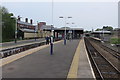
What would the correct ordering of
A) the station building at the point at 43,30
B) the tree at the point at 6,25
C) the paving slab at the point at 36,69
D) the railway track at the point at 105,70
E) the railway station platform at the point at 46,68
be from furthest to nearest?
the station building at the point at 43,30, the tree at the point at 6,25, the railway track at the point at 105,70, the railway station platform at the point at 46,68, the paving slab at the point at 36,69

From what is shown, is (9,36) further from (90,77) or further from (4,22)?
(90,77)

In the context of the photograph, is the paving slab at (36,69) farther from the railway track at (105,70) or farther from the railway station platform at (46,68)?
the railway track at (105,70)

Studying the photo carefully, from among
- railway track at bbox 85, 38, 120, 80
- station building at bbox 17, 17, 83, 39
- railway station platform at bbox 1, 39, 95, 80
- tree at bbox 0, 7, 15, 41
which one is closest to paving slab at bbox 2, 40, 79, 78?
railway station platform at bbox 1, 39, 95, 80

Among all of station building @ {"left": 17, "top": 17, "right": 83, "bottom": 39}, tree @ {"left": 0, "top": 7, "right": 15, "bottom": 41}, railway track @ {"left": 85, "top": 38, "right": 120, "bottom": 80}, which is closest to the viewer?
railway track @ {"left": 85, "top": 38, "right": 120, "bottom": 80}

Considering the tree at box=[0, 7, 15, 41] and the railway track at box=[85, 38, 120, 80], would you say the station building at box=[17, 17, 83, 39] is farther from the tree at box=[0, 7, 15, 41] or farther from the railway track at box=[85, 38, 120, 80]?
the railway track at box=[85, 38, 120, 80]

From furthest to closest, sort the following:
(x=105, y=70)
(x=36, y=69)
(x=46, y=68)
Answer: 1. (x=105, y=70)
2. (x=46, y=68)
3. (x=36, y=69)

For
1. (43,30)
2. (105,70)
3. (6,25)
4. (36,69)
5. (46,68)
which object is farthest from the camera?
(43,30)

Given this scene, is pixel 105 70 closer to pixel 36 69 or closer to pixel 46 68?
pixel 46 68

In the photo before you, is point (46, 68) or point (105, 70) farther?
point (105, 70)

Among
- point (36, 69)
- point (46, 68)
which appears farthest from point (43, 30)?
point (36, 69)

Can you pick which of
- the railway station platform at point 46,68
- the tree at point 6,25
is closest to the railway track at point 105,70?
the railway station platform at point 46,68

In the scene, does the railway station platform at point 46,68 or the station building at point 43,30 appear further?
the station building at point 43,30

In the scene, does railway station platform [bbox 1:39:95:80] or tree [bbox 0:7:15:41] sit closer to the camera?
railway station platform [bbox 1:39:95:80]

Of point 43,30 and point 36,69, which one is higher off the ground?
point 43,30
